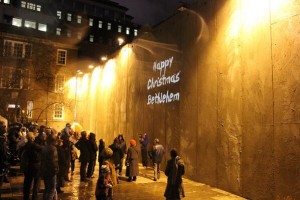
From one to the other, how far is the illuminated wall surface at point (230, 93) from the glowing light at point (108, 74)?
5.72 metres

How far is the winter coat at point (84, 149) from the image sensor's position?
40.0ft

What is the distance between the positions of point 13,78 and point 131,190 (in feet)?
92.2

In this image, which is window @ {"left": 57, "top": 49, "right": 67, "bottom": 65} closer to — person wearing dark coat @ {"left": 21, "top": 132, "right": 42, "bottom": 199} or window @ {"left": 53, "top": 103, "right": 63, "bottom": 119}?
window @ {"left": 53, "top": 103, "right": 63, "bottom": 119}

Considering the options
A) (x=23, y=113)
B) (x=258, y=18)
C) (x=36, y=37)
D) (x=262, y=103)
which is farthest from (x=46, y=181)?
(x=36, y=37)

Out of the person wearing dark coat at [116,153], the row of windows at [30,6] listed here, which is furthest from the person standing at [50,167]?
the row of windows at [30,6]

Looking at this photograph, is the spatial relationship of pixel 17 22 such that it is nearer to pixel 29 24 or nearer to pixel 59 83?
pixel 29 24

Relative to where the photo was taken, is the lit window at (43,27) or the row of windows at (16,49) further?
the lit window at (43,27)

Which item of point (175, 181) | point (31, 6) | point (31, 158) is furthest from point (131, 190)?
point (31, 6)

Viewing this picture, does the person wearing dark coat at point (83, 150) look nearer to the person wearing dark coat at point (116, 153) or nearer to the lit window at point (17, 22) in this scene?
the person wearing dark coat at point (116, 153)

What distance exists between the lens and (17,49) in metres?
35.0

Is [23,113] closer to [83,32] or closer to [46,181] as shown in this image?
[46,181]

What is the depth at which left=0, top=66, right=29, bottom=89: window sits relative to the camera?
33781mm

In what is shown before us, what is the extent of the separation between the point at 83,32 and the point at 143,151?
2211 inches

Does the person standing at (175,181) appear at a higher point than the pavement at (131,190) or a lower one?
higher
